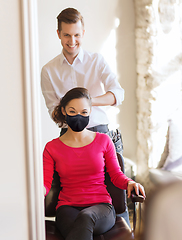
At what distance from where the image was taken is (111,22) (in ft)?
3.76

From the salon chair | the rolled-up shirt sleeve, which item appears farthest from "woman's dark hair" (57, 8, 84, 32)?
the salon chair

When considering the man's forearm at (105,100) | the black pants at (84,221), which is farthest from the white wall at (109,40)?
the black pants at (84,221)

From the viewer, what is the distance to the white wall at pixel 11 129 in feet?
1.42

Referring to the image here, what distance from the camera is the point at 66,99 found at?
896 mm

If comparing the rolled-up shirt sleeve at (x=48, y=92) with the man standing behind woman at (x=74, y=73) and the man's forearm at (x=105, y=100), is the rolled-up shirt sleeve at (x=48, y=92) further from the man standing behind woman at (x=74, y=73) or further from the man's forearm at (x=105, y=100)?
the man's forearm at (x=105, y=100)

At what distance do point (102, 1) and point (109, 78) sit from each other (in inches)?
14.5

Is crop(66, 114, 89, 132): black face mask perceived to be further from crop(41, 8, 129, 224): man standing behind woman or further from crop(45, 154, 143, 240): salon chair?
crop(45, 154, 143, 240): salon chair

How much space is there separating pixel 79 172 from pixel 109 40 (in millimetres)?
638

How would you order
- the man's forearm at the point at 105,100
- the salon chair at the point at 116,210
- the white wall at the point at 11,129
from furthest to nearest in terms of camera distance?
the man's forearm at the point at 105,100
the salon chair at the point at 116,210
the white wall at the point at 11,129

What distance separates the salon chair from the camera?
0.85 metres

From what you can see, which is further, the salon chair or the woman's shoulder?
the woman's shoulder

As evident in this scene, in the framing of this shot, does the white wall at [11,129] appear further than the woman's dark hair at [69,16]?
No

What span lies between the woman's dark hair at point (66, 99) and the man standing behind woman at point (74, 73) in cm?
2

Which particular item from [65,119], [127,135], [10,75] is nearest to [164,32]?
[127,135]
